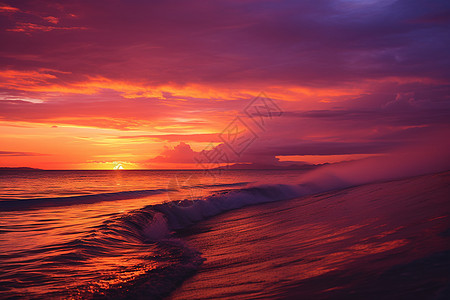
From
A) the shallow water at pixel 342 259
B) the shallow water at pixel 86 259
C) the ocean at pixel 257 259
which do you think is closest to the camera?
the shallow water at pixel 342 259

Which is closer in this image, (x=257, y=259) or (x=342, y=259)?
(x=342, y=259)

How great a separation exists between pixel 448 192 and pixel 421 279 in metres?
6.81

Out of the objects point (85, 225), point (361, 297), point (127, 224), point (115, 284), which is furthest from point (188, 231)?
point (361, 297)

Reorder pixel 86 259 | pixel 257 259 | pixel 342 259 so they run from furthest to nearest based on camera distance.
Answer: pixel 86 259 → pixel 257 259 → pixel 342 259

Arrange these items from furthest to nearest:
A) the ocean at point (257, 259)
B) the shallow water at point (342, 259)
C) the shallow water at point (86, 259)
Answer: the shallow water at point (86, 259), the ocean at point (257, 259), the shallow water at point (342, 259)

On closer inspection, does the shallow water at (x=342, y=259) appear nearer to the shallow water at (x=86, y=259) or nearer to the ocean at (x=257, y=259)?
the ocean at (x=257, y=259)

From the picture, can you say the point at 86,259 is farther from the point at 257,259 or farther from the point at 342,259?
the point at 342,259

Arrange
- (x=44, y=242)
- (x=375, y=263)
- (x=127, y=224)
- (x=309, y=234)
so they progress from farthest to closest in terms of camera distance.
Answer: (x=127, y=224) → (x=44, y=242) → (x=309, y=234) → (x=375, y=263)

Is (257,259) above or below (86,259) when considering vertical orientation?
below

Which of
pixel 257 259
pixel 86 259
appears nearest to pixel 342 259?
pixel 257 259

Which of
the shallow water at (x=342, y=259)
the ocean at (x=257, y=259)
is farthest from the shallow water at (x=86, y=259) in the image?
the shallow water at (x=342, y=259)

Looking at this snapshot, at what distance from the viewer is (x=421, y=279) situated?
3.61 m

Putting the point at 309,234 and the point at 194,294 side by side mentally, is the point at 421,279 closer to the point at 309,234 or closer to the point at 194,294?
the point at 194,294

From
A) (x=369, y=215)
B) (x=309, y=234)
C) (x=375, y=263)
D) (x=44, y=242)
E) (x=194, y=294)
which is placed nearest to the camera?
(x=375, y=263)
